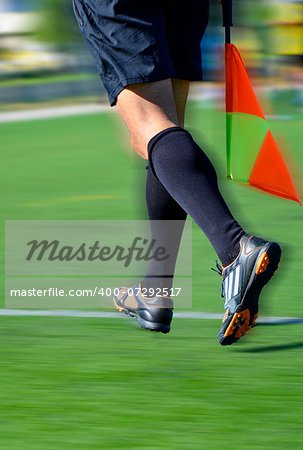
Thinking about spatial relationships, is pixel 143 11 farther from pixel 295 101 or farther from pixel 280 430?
pixel 295 101

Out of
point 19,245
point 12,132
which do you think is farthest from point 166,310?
point 12,132

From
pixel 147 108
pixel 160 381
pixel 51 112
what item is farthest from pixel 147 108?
pixel 51 112

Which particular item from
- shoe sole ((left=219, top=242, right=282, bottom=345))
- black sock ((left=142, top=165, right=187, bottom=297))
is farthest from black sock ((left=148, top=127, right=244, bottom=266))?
black sock ((left=142, top=165, right=187, bottom=297))

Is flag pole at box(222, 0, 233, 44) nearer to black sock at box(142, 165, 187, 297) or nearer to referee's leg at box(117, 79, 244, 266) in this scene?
referee's leg at box(117, 79, 244, 266)

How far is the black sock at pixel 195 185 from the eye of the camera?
12.2 ft

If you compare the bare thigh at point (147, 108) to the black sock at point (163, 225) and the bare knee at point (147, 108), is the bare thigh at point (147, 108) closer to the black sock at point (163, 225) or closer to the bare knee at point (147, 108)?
the bare knee at point (147, 108)

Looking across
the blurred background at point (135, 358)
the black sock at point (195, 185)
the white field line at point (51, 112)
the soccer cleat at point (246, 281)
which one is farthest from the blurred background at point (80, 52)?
the soccer cleat at point (246, 281)

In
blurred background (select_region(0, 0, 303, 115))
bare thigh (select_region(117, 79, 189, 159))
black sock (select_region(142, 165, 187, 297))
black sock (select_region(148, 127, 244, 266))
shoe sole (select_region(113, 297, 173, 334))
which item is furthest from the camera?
blurred background (select_region(0, 0, 303, 115))

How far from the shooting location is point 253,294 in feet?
11.9

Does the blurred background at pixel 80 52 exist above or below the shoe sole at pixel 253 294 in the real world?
below

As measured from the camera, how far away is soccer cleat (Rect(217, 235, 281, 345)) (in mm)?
3584

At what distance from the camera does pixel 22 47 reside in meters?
21.5

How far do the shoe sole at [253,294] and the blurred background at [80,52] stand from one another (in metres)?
8.71

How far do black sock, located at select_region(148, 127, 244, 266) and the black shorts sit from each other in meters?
0.20
